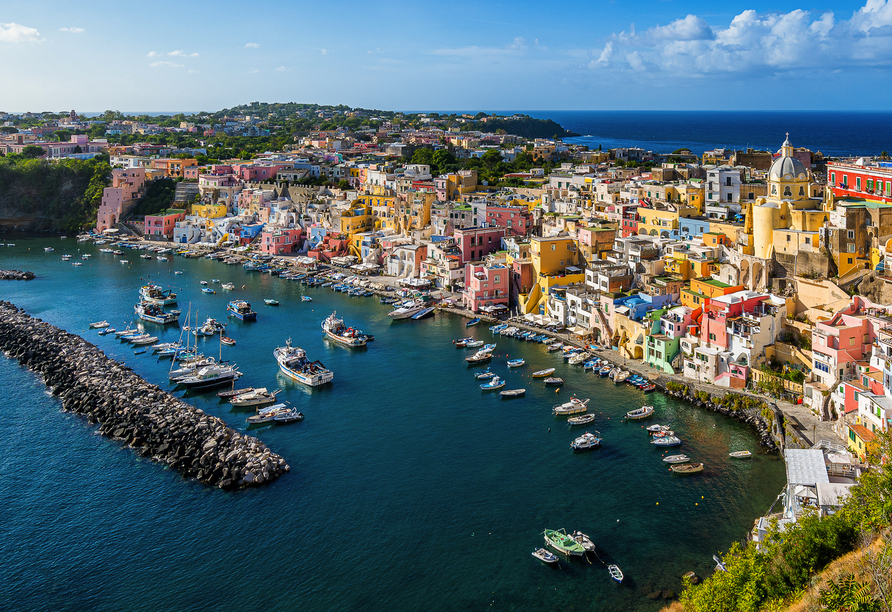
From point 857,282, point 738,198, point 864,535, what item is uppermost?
point 738,198

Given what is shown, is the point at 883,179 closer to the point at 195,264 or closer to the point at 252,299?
the point at 252,299

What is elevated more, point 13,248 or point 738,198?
point 738,198

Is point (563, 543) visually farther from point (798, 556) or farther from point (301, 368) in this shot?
point (301, 368)

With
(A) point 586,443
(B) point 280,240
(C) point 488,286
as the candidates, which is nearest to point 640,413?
(A) point 586,443

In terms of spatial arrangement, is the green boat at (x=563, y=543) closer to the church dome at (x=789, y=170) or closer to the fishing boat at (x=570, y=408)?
the fishing boat at (x=570, y=408)

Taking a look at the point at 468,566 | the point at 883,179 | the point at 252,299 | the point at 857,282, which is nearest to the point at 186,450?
the point at 468,566

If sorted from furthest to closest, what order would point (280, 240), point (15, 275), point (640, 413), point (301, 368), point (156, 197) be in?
point (156, 197) < point (280, 240) < point (15, 275) < point (301, 368) < point (640, 413)

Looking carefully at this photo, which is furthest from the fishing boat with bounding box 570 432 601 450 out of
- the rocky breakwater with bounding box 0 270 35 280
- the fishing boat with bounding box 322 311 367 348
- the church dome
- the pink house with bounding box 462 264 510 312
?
the rocky breakwater with bounding box 0 270 35 280
